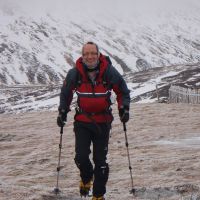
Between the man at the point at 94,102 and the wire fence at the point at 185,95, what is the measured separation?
20516 mm

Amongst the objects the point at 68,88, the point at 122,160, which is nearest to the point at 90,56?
the point at 68,88

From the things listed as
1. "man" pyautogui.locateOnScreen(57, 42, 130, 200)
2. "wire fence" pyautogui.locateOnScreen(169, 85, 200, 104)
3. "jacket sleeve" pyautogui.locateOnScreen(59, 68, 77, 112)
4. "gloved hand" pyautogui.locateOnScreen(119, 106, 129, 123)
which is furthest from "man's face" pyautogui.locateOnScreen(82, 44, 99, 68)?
"wire fence" pyautogui.locateOnScreen(169, 85, 200, 104)

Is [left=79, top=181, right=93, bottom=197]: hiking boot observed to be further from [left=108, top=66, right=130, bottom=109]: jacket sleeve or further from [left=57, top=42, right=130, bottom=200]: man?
[left=108, top=66, right=130, bottom=109]: jacket sleeve

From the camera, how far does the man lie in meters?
8.11

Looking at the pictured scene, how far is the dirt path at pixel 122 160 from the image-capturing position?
30.0 feet

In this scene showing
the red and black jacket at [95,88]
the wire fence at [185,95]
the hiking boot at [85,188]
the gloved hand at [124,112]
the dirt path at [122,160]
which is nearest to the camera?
the red and black jacket at [95,88]

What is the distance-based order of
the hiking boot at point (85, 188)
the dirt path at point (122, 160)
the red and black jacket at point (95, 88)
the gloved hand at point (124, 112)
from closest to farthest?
the red and black jacket at point (95, 88)
the gloved hand at point (124, 112)
the hiking boot at point (85, 188)
the dirt path at point (122, 160)

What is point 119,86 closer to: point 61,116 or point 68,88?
point 68,88

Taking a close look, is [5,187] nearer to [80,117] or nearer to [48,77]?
[80,117]

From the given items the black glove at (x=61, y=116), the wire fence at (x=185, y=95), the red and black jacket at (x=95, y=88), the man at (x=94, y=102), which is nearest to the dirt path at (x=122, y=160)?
the man at (x=94, y=102)

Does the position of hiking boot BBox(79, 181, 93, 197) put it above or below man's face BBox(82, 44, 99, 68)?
below

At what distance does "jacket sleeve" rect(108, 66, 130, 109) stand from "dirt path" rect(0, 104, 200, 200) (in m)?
1.83

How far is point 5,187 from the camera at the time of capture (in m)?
9.19

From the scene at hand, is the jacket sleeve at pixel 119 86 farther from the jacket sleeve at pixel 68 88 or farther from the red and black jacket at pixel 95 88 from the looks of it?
the jacket sleeve at pixel 68 88
